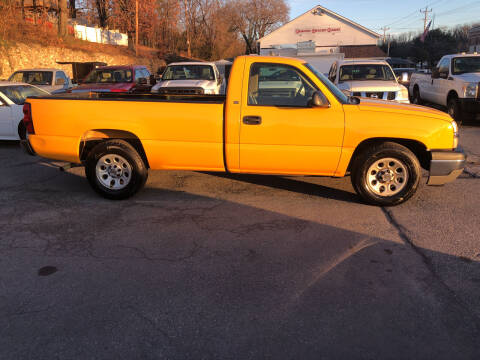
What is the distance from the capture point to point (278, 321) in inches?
117

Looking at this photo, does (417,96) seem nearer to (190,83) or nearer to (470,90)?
(470,90)

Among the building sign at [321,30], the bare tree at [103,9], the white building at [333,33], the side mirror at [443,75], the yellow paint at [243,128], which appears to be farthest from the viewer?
the building sign at [321,30]

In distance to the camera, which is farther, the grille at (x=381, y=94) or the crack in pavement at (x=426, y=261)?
the grille at (x=381, y=94)

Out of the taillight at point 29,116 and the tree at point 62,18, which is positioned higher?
the tree at point 62,18

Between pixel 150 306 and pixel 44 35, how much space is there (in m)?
29.5

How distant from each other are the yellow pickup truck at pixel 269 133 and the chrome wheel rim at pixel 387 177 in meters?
0.01

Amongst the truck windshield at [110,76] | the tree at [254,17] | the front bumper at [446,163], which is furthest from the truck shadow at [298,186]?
the tree at [254,17]

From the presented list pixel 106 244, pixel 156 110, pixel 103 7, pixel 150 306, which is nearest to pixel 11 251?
pixel 106 244

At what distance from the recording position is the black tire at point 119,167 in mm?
5578

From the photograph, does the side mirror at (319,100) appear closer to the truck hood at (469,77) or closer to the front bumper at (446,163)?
the front bumper at (446,163)

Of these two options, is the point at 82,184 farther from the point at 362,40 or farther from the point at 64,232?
the point at 362,40

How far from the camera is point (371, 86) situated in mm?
10922

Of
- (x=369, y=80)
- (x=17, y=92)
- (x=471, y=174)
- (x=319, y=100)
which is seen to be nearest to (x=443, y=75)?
(x=369, y=80)

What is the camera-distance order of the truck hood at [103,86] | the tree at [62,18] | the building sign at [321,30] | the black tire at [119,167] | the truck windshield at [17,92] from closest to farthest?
1. the black tire at [119,167]
2. the truck windshield at [17,92]
3. the truck hood at [103,86]
4. the tree at [62,18]
5. the building sign at [321,30]
